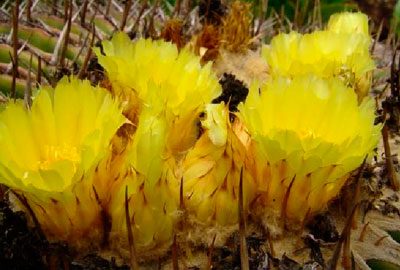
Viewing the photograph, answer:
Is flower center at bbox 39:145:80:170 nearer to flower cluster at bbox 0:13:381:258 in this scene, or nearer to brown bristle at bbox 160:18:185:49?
flower cluster at bbox 0:13:381:258

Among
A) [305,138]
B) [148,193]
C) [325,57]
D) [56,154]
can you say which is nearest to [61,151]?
[56,154]

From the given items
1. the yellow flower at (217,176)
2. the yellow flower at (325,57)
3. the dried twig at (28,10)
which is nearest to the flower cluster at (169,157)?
the yellow flower at (217,176)

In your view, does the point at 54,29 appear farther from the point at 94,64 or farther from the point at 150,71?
the point at 150,71

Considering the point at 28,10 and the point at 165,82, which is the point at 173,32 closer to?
the point at 28,10

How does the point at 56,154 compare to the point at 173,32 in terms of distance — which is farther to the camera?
the point at 173,32

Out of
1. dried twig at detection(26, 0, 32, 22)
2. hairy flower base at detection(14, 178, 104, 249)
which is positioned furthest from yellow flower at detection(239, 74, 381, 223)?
dried twig at detection(26, 0, 32, 22)

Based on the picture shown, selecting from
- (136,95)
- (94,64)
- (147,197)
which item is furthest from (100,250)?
(94,64)
